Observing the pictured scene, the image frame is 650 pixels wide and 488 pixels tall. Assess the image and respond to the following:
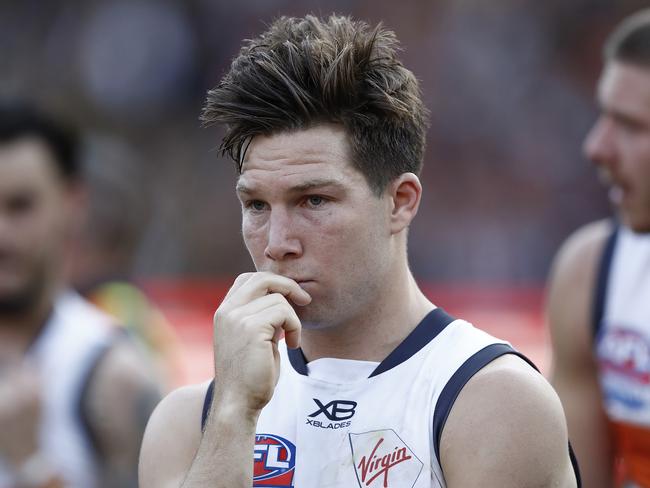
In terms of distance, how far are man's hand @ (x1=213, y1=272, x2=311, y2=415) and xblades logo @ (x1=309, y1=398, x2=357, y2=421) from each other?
0.70 ft

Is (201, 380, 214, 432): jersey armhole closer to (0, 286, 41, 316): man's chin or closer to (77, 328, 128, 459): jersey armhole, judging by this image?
(77, 328, 128, 459): jersey armhole

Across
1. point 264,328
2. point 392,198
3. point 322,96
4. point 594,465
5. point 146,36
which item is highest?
point 146,36

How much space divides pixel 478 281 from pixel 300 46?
1046 centimetres

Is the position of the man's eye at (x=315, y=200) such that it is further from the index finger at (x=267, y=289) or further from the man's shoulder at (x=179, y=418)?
the man's shoulder at (x=179, y=418)

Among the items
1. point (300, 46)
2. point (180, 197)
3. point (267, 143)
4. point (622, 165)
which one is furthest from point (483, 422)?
point (180, 197)

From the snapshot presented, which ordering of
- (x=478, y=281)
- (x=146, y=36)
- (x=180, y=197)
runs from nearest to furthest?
(x=478, y=281) → (x=180, y=197) → (x=146, y=36)

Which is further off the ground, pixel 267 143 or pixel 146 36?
pixel 146 36

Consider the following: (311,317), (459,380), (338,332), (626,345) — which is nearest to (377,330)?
(338,332)

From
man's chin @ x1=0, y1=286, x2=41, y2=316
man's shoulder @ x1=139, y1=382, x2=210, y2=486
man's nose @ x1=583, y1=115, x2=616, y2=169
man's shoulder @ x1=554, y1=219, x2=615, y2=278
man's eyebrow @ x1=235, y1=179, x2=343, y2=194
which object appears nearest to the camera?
man's eyebrow @ x1=235, y1=179, x2=343, y2=194

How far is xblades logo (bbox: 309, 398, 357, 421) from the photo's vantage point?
3.29m

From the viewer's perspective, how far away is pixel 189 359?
9391 millimetres

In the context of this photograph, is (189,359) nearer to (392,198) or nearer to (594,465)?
(594,465)

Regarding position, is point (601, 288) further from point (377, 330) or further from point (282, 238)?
point (282, 238)

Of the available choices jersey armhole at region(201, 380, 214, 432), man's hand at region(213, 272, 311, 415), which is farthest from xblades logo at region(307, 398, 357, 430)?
jersey armhole at region(201, 380, 214, 432)
